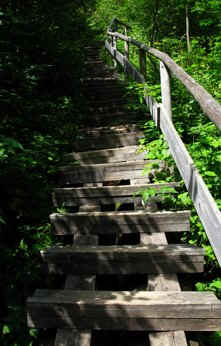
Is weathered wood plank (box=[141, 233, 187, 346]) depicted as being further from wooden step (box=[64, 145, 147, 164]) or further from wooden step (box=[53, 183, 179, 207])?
wooden step (box=[64, 145, 147, 164])

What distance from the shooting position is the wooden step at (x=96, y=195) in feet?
9.91

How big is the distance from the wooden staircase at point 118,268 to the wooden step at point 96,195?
0.04 ft

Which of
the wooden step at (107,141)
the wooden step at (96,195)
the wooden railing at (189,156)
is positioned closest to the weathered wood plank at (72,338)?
the wooden railing at (189,156)

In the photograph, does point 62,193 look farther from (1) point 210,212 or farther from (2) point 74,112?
(2) point 74,112

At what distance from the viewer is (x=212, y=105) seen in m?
1.68

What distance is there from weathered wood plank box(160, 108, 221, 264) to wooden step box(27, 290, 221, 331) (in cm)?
40

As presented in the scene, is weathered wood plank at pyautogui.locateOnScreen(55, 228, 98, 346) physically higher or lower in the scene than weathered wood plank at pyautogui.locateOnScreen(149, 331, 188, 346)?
higher

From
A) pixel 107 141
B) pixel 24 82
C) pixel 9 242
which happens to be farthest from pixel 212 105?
pixel 24 82

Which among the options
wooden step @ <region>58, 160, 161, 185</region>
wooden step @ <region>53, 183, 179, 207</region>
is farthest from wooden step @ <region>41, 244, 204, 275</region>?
wooden step @ <region>58, 160, 161, 185</region>

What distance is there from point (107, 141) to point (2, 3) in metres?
2.48

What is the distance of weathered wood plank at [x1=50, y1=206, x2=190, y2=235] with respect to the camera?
2.51 metres

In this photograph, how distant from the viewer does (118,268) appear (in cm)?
218

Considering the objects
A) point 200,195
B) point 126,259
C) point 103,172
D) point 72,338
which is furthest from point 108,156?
point 72,338

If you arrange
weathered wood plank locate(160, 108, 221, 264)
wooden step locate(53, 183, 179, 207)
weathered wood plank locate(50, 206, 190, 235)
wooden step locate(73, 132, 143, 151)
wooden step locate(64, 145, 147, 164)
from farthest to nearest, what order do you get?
wooden step locate(73, 132, 143, 151), wooden step locate(64, 145, 147, 164), wooden step locate(53, 183, 179, 207), weathered wood plank locate(50, 206, 190, 235), weathered wood plank locate(160, 108, 221, 264)
